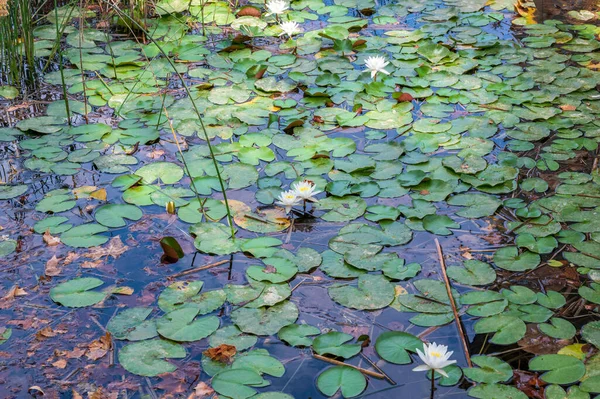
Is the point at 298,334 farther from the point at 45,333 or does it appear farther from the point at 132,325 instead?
the point at 45,333

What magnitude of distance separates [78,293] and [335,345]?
3.09ft

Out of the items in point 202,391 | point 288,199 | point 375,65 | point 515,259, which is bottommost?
point 202,391

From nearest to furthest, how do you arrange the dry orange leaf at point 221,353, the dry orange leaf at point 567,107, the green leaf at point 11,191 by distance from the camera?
the dry orange leaf at point 221,353
the green leaf at point 11,191
the dry orange leaf at point 567,107

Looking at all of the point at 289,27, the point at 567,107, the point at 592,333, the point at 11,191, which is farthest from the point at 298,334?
the point at 289,27

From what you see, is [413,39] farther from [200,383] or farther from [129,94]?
[200,383]

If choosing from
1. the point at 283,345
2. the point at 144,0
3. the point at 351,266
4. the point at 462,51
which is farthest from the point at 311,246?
the point at 144,0

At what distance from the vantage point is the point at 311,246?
2527 millimetres

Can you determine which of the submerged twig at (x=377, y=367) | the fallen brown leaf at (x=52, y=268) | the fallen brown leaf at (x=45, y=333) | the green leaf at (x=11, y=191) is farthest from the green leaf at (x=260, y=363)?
the green leaf at (x=11, y=191)

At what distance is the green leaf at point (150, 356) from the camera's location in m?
1.98

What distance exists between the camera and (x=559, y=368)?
1.95m

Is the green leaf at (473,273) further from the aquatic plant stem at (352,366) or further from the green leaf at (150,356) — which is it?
the green leaf at (150,356)

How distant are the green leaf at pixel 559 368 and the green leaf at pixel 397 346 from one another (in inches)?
14.1

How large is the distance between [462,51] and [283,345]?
263 centimetres

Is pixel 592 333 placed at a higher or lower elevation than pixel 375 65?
lower
